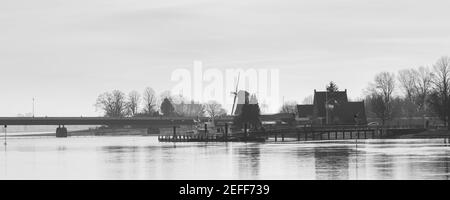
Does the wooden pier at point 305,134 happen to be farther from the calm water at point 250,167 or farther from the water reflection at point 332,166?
the water reflection at point 332,166

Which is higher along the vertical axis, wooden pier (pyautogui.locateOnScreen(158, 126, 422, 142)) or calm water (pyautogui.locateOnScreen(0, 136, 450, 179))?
wooden pier (pyautogui.locateOnScreen(158, 126, 422, 142))

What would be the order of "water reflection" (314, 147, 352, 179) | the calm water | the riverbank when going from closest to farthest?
"water reflection" (314, 147, 352, 179)
the calm water
the riverbank

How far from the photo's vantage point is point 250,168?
259ft

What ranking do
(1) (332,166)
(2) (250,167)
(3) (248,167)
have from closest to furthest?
(1) (332,166)
(2) (250,167)
(3) (248,167)

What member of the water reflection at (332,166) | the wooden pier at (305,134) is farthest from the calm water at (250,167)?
the wooden pier at (305,134)

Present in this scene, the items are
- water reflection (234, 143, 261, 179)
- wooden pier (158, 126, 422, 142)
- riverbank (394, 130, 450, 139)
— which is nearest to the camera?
water reflection (234, 143, 261, 179)

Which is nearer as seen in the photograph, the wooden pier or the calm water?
the calm water

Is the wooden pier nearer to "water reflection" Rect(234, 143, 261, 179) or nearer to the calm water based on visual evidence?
the calm water

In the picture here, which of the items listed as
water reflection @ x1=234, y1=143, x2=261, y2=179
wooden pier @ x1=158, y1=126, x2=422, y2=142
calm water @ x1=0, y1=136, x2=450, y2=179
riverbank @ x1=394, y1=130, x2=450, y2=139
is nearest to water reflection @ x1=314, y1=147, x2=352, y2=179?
calm water @ x1=0, y1=136, x2=450, y2=179

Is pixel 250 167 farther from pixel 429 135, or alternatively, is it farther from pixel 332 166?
pixel 429 135

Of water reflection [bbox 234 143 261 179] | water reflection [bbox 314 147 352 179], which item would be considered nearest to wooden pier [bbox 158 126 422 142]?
water reflection [bbox 314 147 352 179]

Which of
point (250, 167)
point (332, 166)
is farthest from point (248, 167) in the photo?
point (332, 166)
